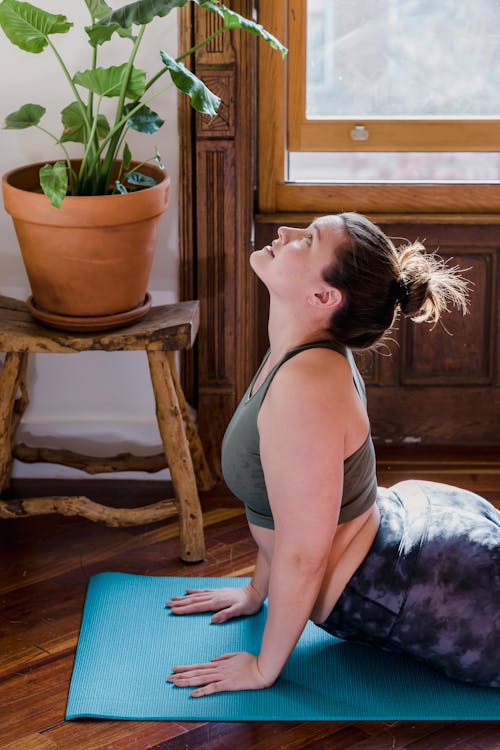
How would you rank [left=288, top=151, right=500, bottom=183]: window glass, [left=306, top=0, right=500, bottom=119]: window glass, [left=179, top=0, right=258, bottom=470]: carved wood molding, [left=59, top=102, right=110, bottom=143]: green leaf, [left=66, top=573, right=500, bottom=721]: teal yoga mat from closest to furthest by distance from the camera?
[left=66, top=573, right=500, bottom=721]: teal yoga mat, [left=59, top=102, right=110, bottom=143]: green leaf, [left=179, top=0, right=258, bottom=470]: carved wood molding, [left=306, top=0, right=500, bottom=119]: window glass, [left=288, top=151, right=500, bottom=183]: window glass

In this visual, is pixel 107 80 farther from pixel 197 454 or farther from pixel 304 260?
pixel 197 454

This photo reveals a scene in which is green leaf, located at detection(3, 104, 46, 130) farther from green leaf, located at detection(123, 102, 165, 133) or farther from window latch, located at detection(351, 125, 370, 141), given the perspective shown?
window latch, located at detection(351, 125, 370, 141)

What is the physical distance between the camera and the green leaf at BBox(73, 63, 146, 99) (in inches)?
92.7

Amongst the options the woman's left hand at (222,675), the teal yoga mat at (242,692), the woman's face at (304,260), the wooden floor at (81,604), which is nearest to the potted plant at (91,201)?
the woman's face at (304,260)

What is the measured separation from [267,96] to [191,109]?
0.26m

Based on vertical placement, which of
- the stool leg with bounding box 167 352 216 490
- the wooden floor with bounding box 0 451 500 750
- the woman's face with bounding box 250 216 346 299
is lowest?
the wooden floor with bounding box 0 451 500 750

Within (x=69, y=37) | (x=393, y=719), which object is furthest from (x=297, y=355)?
(x=69, y=37)

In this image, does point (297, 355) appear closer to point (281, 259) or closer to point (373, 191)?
point (281, 259)

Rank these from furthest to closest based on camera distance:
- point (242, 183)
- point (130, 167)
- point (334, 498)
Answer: point (242, 183)
point (130, 167)
point (334, 498)

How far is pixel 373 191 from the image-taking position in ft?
10.0

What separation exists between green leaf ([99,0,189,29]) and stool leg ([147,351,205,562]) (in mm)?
763

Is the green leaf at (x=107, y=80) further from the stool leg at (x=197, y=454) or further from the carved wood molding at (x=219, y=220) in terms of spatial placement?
the stool leg at (x=197, y=454)

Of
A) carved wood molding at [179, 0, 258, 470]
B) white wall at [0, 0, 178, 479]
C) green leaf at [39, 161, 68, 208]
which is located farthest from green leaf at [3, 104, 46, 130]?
carved wood molding at [179, 0, 258, 470]

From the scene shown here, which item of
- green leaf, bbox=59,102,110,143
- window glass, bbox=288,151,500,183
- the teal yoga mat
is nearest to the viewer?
the teal yoga mat
